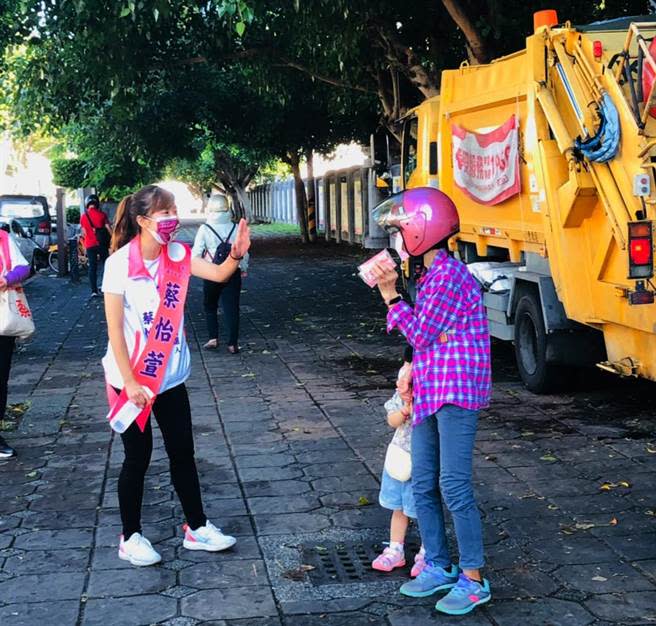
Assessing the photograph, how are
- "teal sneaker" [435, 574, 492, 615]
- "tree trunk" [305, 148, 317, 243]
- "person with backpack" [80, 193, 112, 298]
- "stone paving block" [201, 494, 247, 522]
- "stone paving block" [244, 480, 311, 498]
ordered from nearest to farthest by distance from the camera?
1. "teal sneaker" [435, 574, 492, 615]
2. "stone paving block" [201, 494, 247, 522]
3. "stone paving block" [244, 480, 311, 498]
4. "person with backpack" [80, 193, 112, 298]
5. "tree trunk" [305, 148, 317, 243]

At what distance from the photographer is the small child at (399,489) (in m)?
4.73

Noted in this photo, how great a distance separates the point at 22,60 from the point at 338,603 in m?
18.2

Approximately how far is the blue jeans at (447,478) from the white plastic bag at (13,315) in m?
3.56

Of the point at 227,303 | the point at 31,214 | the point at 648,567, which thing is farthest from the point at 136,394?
the point at 31,214

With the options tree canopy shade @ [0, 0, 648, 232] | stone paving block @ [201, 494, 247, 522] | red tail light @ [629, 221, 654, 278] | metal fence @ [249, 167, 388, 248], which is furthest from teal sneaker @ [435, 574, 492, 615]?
metal fence @ [249, 167, 388, 248]

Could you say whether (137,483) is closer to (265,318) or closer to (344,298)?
(265,318)

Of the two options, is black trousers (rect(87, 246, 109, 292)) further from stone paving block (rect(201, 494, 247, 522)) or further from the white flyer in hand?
the white flyer in hand

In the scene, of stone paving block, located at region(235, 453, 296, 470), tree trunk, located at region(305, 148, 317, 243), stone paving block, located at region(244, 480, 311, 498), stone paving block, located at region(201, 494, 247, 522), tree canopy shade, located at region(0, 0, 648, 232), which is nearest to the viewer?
stone paving block, located at region(201, 494, 247, 522)

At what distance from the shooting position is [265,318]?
48.6ft

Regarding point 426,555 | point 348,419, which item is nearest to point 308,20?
point 348,419

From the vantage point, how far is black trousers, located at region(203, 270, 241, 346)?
37.6 ft

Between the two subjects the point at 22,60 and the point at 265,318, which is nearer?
the point at 265,318

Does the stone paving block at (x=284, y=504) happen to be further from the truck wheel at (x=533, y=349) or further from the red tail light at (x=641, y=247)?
Answer: the truck wheel at (x=533, y=349)

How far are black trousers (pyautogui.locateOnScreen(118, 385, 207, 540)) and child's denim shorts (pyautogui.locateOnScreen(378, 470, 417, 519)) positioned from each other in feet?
3.13
